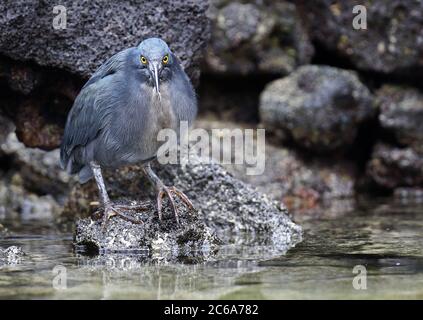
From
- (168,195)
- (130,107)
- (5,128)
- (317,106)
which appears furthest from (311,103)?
(130,107)

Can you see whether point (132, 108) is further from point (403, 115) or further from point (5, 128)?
point (403, 115)

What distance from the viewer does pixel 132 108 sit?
5.45m

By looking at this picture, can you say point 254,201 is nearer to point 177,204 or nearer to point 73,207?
point 177,204

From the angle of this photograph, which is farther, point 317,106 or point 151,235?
point 317,106

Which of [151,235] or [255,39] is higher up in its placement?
[255,39]

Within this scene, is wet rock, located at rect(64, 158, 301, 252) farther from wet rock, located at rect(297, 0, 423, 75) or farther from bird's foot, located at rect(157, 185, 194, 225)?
wet rock, located at rect(297, 0, 423, 75)

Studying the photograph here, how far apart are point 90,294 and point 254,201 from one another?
9.34 ft

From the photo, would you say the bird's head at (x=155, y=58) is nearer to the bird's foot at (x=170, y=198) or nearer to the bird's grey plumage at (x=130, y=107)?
the bird's grey plumage at (x=130, y=107)

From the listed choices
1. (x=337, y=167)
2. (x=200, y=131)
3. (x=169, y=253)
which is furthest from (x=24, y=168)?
(x=169, y=253)

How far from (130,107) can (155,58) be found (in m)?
0.46

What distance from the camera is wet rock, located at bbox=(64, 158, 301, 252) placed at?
21.2 feet

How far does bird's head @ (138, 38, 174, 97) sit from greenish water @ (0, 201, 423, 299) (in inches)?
48.5

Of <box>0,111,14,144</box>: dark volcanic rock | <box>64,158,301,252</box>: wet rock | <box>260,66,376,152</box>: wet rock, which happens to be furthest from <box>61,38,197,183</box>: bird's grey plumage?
<box>260,66,376,152</box>: wet rock

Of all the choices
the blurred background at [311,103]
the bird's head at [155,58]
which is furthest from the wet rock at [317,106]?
the bird's head at [155,58]
